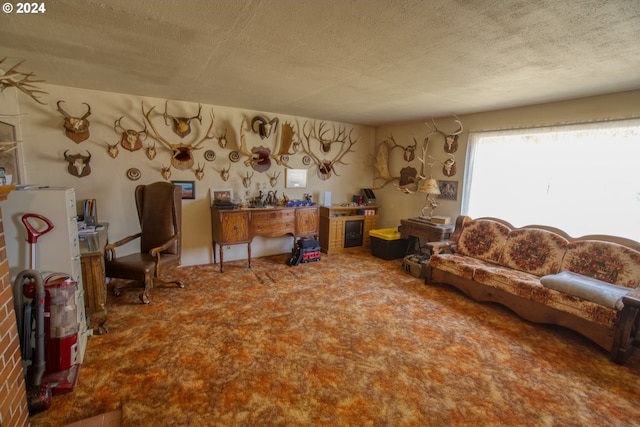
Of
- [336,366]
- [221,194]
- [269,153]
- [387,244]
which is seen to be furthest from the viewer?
[387,244]

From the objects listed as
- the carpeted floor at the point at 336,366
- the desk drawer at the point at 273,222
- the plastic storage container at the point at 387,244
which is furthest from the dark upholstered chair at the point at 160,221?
the plastic storage container at the point at 387,244

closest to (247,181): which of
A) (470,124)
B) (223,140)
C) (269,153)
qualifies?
(269,153)

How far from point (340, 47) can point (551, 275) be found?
2.96 m

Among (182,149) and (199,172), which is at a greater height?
(182,149)

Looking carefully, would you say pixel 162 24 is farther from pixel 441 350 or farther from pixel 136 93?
pixel 441 350

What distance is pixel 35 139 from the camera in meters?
3.13

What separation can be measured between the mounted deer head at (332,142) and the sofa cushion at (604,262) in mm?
3533

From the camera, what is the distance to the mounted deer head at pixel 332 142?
16.0 ft

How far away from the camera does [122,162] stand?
11.7ft

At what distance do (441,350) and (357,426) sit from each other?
1075mm

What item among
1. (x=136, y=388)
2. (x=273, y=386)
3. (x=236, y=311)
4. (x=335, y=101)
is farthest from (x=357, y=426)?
(x=335, y=101)

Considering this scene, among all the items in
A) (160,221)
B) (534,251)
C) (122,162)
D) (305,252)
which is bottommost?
(305,252)

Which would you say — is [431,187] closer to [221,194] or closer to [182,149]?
[221,194]

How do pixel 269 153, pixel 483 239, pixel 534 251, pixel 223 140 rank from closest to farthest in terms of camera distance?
pixel 534 251, pixel 483 239, pixel 223 140, pixel 269 153
